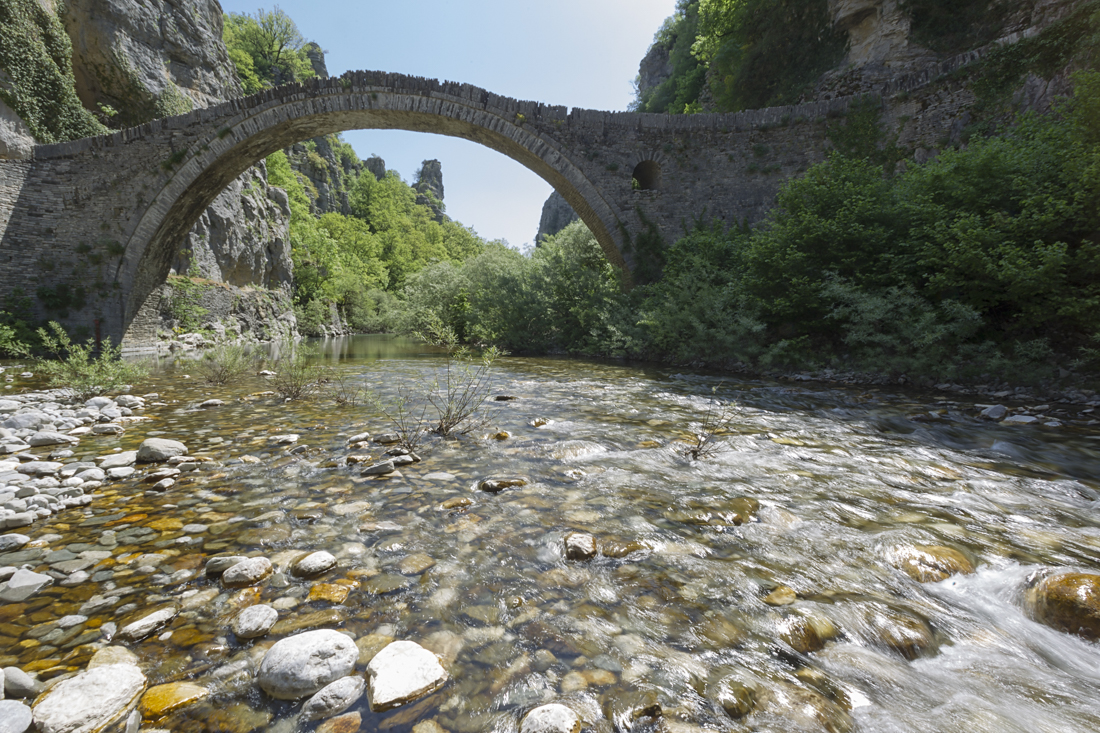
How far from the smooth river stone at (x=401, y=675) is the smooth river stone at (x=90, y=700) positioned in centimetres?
66

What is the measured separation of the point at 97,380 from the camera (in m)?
5.73

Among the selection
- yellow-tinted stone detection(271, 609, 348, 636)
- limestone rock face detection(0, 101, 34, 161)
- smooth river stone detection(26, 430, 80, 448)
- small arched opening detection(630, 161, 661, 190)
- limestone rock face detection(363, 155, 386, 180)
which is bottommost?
smooth river stone detection(26, 430, 80, 448)

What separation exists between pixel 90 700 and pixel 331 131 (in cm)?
1677

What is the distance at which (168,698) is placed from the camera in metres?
1.30

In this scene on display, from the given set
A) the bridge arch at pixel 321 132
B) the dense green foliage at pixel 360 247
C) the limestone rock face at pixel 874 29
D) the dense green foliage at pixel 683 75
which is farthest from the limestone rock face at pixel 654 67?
the bridge arch at pixel 321 132

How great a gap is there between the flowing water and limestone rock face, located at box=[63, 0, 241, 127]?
17250mm

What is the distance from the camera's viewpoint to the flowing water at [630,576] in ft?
4.60

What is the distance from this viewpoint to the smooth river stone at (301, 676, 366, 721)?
1282 mm

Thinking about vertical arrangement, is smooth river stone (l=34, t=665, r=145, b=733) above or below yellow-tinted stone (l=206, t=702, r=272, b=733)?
above

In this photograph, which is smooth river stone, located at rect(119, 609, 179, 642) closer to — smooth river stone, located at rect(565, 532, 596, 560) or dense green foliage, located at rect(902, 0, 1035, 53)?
smooth river stone, located at rect(565, 532, 596, 560)

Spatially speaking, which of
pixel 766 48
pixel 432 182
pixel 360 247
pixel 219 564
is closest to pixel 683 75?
pixel 766 48

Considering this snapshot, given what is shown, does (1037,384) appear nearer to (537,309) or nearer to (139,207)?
(537,309)

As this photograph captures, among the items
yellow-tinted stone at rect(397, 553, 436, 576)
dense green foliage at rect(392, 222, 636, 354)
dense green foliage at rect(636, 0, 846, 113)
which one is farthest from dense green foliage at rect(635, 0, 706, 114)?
yellow-tinted stone at rect(397, 553, 436, 576)

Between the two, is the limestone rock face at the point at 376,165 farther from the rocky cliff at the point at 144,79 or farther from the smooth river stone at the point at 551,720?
the smooth river stone at the point at 551,720
